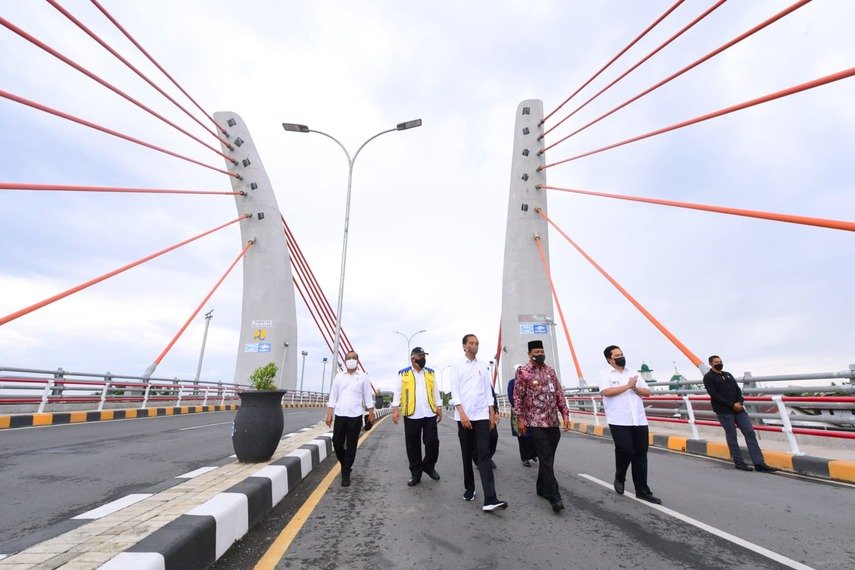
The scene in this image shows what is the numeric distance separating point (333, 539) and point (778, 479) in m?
5.76

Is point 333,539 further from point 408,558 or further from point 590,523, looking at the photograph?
point 590,523

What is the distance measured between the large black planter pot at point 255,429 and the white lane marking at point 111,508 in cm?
152

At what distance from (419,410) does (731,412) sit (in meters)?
4.73

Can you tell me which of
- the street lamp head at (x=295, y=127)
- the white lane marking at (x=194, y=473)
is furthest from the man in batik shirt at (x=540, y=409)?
the street lamp head at (x=295, y=127)

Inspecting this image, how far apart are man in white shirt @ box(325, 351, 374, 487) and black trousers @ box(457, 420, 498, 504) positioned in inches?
57.2

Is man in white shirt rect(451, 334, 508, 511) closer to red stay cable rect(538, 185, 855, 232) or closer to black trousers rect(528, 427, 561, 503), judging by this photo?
black trousers rect(528, 427, 561, 503)

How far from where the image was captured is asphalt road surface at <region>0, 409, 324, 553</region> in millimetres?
3445

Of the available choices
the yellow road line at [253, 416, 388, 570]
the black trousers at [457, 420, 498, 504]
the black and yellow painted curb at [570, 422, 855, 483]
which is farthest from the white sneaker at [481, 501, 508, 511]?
the black and yellow painted curb at [570, 422, 855, 483]

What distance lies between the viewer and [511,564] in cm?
275

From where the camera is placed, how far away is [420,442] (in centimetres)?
533

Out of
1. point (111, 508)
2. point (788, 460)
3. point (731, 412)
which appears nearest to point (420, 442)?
point (111, 508)

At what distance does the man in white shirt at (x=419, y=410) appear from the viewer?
543 cm

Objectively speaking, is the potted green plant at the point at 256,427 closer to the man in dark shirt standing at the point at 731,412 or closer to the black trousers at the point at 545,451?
the black trousers at the point at 545,451

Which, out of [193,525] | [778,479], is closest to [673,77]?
[778,479]
